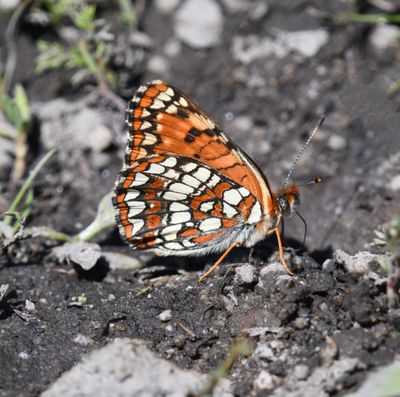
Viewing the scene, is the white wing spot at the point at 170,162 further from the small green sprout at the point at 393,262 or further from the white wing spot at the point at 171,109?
the small green sprout at the point at 393,262

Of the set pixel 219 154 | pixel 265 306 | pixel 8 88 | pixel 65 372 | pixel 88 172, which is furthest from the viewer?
pixel 8 88

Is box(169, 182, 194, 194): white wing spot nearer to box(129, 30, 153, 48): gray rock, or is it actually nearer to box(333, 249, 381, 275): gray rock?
box(333, 249, 381, 275): gray rock

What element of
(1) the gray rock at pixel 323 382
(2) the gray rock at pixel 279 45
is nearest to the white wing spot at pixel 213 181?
(1) the gray rock at pixel 323 382

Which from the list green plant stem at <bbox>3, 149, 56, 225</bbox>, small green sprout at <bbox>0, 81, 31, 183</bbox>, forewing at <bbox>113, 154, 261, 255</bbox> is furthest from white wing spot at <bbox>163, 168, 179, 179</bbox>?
small green sprout at <bbox>0, 81, 31, 183</bbox>

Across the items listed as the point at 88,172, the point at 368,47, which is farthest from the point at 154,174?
the point at 368,47

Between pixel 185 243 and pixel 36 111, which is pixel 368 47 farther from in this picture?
pixel 36 111

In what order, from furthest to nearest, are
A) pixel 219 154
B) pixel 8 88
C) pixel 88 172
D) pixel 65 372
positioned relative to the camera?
pixel 8 88
pixel 88 172
pixel 219 154
pixel 65 372

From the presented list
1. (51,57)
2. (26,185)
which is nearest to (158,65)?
(51,57)
